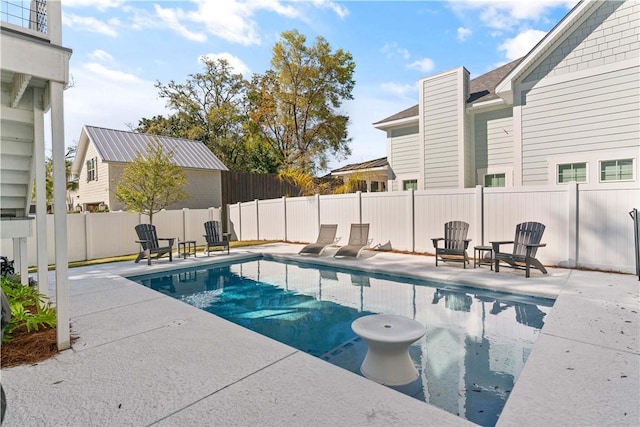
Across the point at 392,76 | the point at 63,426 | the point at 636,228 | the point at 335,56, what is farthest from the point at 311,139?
the point at 63,426

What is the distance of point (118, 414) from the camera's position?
7.93 ft

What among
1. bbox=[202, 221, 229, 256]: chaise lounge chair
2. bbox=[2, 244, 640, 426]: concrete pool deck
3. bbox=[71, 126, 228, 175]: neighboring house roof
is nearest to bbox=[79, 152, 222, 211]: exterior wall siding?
bbox=[71, 126, 228, 175]: neighboring house roof

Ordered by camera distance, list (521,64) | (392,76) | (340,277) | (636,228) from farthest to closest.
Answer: (392,76) < (521,64) < (340,277) < (636,228)

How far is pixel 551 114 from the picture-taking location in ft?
29.0

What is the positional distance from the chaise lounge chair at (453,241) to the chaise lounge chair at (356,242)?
7.80 feet

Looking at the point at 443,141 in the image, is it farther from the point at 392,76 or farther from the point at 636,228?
the point at 636,228

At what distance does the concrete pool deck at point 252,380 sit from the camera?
92.3 inches

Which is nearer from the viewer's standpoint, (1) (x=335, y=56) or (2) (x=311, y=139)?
(1) (x=335, y=56)

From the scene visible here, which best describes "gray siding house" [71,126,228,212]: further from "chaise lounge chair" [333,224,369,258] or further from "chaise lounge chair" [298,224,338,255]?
"chaise lounge chair" [333,224,369,258]

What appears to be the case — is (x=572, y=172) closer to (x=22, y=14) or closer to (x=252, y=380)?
(x=252, y=380)

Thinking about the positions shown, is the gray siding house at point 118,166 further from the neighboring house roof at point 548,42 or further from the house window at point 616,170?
the house window at point 616,170

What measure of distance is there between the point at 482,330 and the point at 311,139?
60.5 ft

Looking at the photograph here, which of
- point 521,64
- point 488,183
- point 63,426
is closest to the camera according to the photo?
point 63,426

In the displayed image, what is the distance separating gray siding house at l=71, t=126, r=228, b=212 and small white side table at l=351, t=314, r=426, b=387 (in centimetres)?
1385
